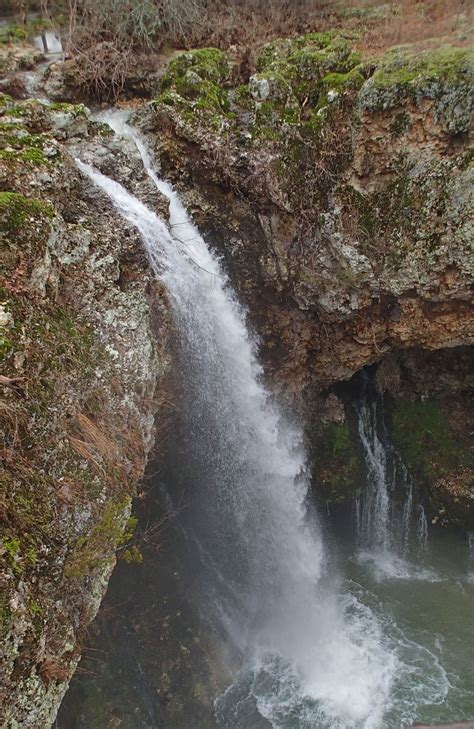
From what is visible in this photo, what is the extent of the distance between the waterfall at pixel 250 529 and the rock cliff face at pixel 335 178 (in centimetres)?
84

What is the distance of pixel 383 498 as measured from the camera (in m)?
10.8

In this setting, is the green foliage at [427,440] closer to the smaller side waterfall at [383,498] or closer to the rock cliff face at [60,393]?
the smaller side waterfall at [383,498]

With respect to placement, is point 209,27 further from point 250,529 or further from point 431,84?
point 250,529

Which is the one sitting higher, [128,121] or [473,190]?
[128,121]

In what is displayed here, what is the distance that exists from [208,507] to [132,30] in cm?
1101

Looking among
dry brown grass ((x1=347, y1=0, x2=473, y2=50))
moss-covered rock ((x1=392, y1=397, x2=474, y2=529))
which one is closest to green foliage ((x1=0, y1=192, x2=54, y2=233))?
dry brown grass ((x1=347, y1=0, x2=473, y2=50))

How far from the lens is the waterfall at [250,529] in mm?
7359

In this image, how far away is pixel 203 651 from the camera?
8.06 m

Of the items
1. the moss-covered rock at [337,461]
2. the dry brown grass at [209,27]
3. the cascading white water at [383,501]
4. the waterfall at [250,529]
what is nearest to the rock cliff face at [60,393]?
the waterfall at [250,529]

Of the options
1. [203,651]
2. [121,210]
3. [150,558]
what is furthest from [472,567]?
[121,210]

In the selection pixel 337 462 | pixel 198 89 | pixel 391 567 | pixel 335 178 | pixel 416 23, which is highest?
pixel 416 23

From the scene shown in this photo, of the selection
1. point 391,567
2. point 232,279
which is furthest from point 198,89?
point 391,567

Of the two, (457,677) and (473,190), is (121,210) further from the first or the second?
(457,677)

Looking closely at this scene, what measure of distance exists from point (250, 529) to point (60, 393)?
556 cm
